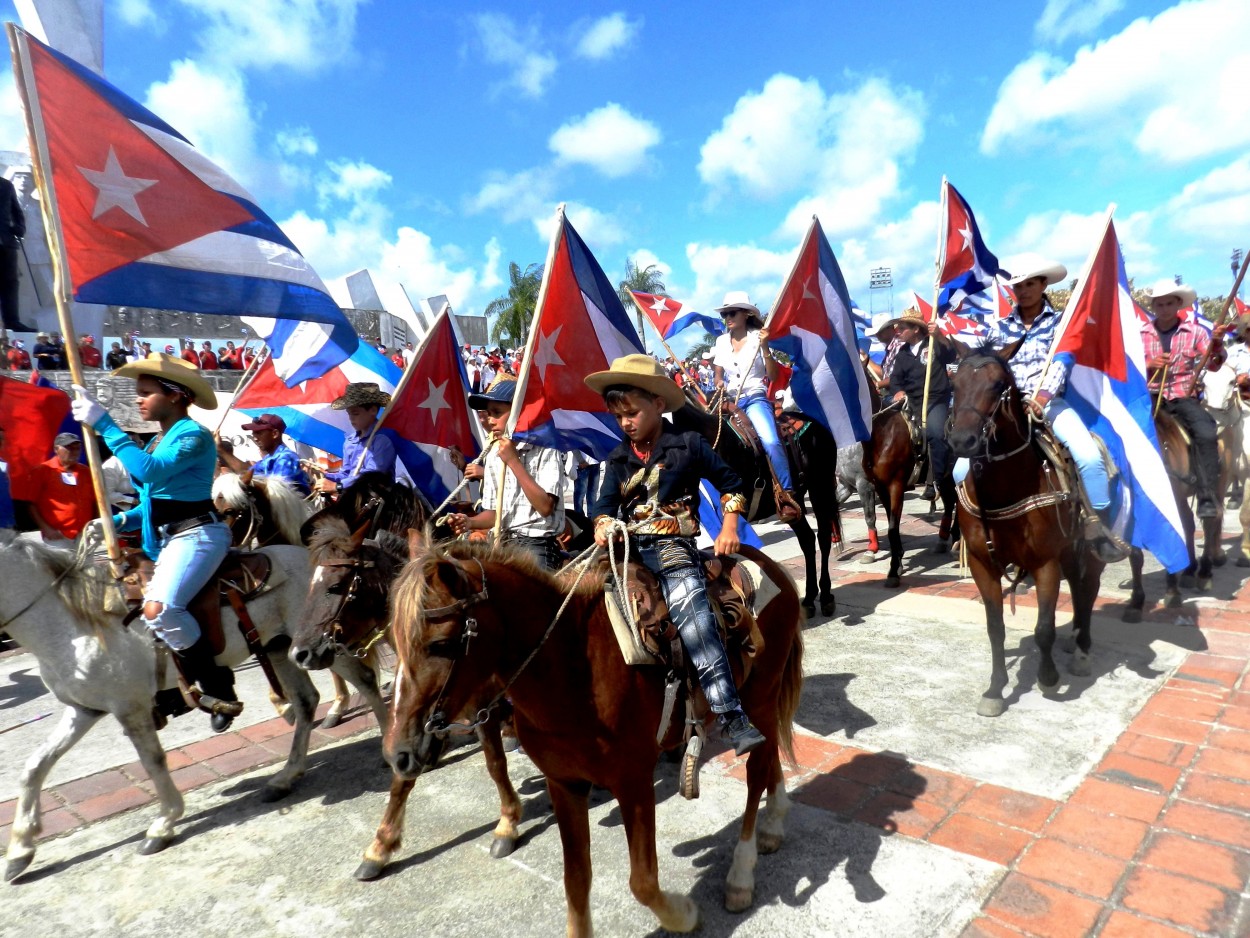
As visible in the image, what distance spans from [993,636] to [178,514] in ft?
18.1

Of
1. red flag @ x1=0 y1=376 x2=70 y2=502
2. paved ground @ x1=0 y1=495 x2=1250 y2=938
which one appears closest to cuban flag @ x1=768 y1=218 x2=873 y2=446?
paved ground @ x1=0 y1=495 x2=1250 y2=938

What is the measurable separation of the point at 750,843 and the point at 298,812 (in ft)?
9.05

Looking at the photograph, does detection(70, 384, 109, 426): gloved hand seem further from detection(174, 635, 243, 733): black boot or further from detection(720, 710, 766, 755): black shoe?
detection(720, 710, 766, 755): black shoe

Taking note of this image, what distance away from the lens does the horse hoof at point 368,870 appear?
11.8ft

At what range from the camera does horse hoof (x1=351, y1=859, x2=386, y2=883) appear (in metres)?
3.58

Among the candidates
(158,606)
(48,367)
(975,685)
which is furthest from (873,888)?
(48,367)

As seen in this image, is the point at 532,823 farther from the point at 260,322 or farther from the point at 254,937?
the point at 260,322

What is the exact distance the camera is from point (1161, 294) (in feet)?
24.1

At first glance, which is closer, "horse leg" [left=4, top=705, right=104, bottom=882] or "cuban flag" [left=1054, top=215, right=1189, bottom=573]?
"horse leg" [left=4, top=705, right=104, bottom=882]

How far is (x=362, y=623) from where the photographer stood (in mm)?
4082

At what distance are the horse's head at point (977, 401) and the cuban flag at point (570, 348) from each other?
89.3 inches

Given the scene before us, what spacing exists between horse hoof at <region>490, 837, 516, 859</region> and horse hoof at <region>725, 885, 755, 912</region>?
3.94 feet

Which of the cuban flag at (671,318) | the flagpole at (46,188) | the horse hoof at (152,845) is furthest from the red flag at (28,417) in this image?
the cuban flag at (671,318)

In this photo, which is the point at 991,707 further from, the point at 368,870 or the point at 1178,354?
the point at 1178,354
